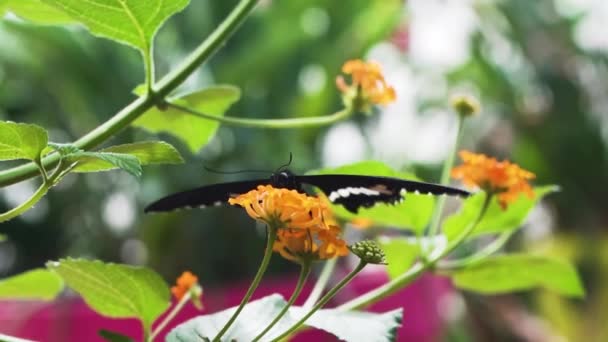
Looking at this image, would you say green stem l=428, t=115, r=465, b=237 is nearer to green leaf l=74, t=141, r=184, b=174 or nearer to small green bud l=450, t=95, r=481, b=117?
small green bud l=450, t=95, r=481, b=117

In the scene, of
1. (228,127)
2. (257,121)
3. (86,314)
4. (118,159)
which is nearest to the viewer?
(118,159)

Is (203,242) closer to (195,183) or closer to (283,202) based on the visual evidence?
(195,183)

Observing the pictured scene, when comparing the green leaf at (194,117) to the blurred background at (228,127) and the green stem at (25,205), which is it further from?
the blurred background at (228,127)

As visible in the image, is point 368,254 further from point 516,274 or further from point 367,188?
point 516,274

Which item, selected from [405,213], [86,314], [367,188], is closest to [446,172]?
[405,213]

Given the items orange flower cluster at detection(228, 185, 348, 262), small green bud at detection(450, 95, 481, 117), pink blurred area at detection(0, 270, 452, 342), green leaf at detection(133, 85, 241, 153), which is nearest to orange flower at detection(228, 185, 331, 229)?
orange flower cluster at detection(228, 185, 348, 262)

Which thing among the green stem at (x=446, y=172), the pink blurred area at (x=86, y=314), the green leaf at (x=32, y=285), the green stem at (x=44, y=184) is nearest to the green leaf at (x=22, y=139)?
the green stem at (x=44, y=184)

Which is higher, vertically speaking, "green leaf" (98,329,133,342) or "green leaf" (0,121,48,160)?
"green leaf" (0,121,48,160)
